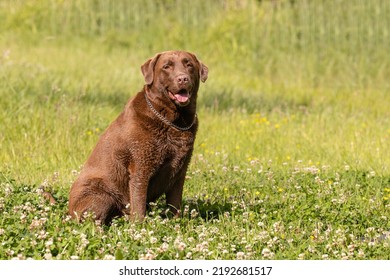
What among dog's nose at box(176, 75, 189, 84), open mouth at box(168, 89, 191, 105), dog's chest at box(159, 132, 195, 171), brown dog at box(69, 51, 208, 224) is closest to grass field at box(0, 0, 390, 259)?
brown dog at box(69, 51, 208, 224)

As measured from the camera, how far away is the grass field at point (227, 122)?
584cm

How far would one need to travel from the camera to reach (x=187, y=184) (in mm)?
8094

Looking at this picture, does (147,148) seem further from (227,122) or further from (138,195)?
(227,122)

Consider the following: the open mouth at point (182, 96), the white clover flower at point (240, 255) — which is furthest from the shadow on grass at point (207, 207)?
the white clover flower at point (240, 255)

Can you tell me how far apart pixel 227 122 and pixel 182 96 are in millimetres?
5190

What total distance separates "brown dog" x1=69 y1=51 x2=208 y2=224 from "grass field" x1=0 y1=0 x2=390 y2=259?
251 mm

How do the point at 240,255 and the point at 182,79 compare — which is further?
the point at 182,79

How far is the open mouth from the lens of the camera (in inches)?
254

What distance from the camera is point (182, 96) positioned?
254 inches

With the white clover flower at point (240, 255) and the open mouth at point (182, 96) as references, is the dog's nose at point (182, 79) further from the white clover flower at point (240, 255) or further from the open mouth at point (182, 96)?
the white clover flower at point (240, 255)

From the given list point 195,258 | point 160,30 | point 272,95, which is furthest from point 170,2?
point 195,258

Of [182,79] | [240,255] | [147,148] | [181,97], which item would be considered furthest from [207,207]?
[240,255]

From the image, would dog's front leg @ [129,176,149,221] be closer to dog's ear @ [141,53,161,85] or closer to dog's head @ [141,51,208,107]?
dog's head @ [141,51,208,107]

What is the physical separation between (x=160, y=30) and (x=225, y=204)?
11430 millimetres
